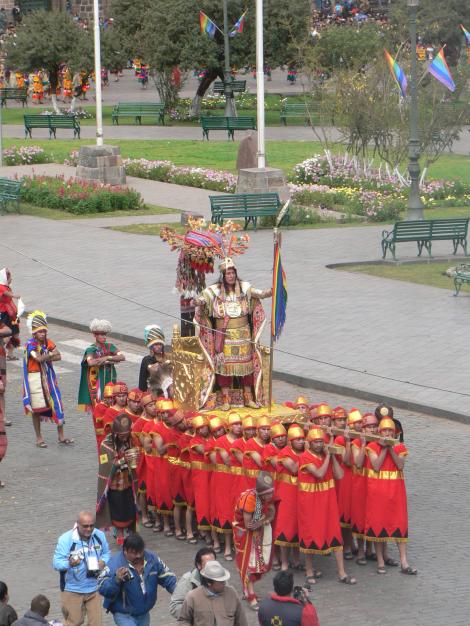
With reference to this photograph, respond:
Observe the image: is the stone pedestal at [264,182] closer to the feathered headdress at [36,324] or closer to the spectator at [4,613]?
the feathered headdress at [36,324]

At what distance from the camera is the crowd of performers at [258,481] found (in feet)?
40.7

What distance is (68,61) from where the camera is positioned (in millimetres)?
54781

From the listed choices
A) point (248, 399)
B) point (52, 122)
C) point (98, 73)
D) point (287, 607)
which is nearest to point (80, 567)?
point (287, 607)

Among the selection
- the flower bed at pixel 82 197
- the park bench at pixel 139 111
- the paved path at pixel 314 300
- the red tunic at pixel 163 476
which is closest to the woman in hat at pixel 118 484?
the red tunic at pixel 163 476

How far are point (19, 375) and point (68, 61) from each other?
1442 inches

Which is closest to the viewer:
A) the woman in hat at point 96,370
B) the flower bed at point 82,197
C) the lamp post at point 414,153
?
the woman in hat at point 96,370

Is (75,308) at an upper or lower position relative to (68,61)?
lower

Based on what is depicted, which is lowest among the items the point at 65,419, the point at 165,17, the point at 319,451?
the point at 65,419

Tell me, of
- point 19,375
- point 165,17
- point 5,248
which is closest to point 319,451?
point 19,375

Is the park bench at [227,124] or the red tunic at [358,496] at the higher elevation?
the park bench at [227,124]

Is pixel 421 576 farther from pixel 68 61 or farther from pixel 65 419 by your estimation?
pixel 68 61

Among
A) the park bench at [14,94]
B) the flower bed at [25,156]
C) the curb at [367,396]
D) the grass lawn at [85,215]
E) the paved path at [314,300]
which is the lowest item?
the curb at [367,396]

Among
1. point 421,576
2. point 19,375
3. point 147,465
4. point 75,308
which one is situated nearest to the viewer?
point 421,576

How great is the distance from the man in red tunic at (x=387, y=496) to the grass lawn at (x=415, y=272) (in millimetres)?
12555
